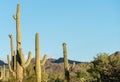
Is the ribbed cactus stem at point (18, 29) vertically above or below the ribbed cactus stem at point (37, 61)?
above

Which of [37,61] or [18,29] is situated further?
[18,29]

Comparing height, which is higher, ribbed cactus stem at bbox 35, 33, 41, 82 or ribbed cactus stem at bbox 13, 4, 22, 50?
ribbed cactus stem at bbox 13, 4, 22, 50

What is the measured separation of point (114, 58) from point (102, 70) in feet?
8.36

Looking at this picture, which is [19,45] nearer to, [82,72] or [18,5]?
[18,5]

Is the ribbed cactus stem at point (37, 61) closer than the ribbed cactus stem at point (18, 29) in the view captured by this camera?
Yes

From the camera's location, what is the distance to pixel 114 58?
166 feet

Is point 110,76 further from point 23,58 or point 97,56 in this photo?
point 23,58

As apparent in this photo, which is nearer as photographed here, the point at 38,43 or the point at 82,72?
the point at 38,43

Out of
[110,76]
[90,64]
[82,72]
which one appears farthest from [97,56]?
[82,72]

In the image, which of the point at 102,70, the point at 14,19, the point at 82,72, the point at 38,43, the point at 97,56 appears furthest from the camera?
the point at 82,72

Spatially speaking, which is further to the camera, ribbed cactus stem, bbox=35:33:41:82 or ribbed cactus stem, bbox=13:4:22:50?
ribbed cactus stem, bbox=13:4:22:50

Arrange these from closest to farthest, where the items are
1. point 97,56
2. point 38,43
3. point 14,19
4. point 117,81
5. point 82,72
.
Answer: point 38,43, point 14,19, point 117,81, point 97,56, point 82,72

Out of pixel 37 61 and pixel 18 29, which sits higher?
pixel 18 29

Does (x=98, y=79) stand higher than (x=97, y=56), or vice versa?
(x=97, y=56)
